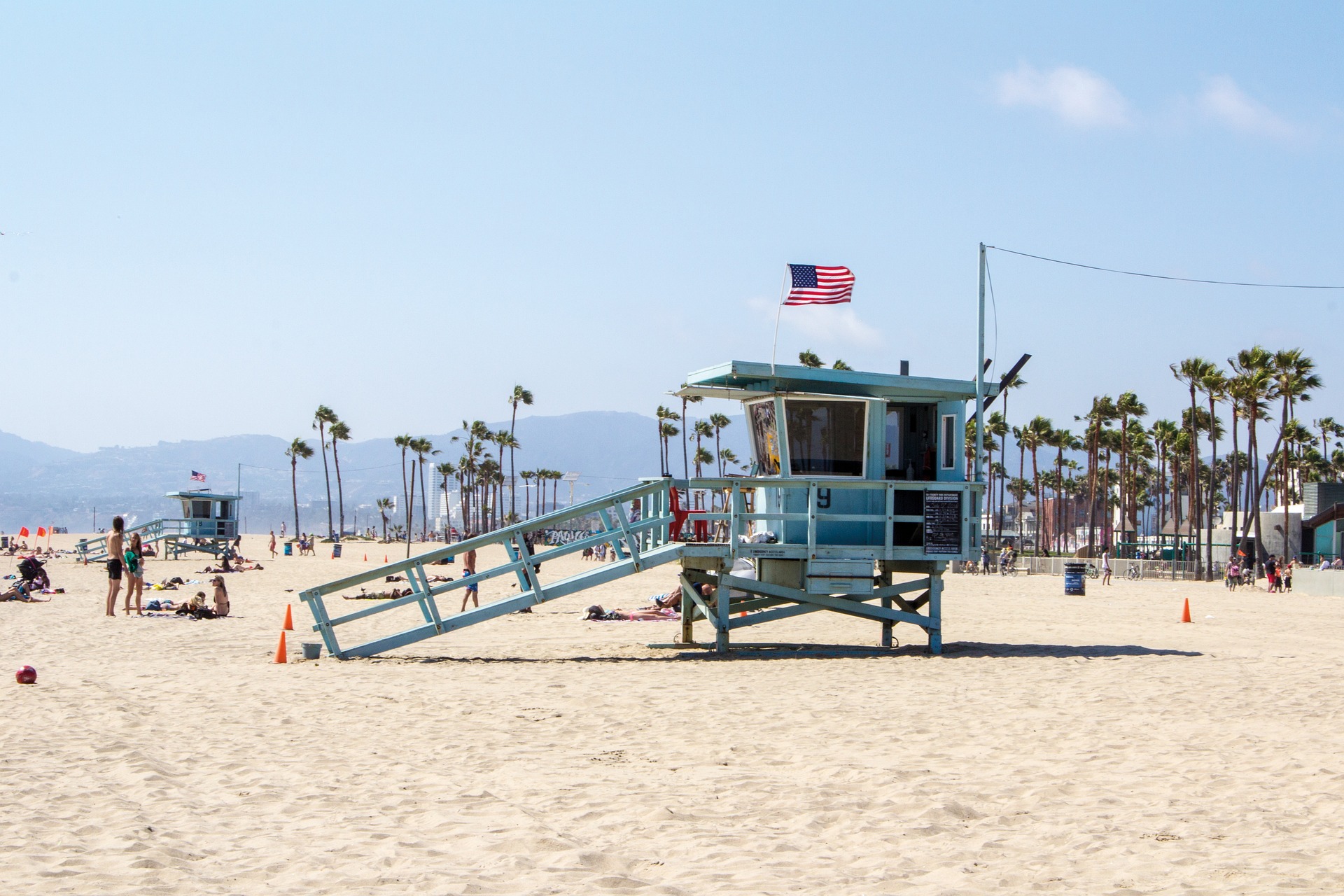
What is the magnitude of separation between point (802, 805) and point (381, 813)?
8.35 feet

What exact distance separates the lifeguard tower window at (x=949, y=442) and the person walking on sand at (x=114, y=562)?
14.0m

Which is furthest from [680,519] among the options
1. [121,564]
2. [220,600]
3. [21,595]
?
[21,595]

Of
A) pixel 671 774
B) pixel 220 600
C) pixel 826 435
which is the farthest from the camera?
pixel 220 600

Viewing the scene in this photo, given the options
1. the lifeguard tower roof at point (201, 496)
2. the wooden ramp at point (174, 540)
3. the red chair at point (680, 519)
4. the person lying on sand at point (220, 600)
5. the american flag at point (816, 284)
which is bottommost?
the wooden ramp at point (174, 540)

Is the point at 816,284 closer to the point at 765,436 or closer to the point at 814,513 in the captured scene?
the point at 765,436

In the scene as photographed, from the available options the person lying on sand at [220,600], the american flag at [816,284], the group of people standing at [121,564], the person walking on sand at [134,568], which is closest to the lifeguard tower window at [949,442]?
the american flag at [816,284]

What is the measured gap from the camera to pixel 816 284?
16.9 m

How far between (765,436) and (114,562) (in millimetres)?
12341

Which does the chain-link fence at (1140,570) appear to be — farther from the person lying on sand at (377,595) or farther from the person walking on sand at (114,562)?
the person walking on sand at (114,562)

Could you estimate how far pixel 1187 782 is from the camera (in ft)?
26.0

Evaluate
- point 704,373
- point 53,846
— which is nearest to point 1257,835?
point 53,846

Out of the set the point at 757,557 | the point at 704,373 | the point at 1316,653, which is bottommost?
the point at 1316,653

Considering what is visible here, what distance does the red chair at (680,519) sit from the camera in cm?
1552

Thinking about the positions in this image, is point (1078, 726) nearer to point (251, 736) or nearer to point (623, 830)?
point (623, 830)
